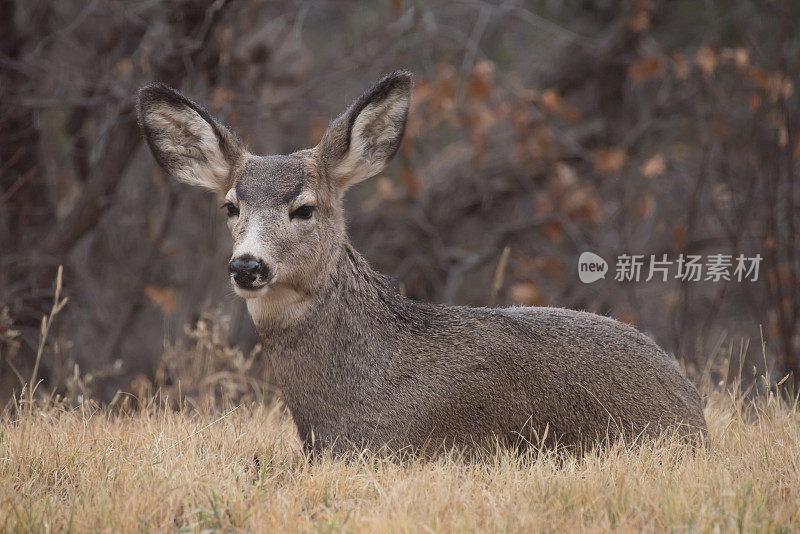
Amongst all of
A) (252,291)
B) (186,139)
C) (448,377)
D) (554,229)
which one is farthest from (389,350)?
(554,229)

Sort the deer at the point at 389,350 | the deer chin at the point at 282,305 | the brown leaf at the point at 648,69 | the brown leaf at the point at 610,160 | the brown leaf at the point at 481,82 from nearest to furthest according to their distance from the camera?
the deer at the point at 389,350 → the deer chin at the point at 282,305 → the brown leaf at the point at 481,82 → the brown leaf at the point at 648,69 → the brown leaf at the point at 610,160

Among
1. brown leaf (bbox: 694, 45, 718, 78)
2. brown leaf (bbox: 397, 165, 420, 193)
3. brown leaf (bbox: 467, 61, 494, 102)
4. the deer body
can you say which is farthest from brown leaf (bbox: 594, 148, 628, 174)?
the deer body

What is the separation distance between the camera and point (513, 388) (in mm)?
4371

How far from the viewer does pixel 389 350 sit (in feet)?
14.3

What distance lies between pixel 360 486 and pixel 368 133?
1922mm

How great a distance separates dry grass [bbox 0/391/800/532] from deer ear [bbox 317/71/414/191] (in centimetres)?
141

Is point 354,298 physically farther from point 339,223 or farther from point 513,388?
point 513,388

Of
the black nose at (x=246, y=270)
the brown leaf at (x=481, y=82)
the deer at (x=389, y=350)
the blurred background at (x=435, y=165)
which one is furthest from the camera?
the brown leaf at (x=481, y=82)

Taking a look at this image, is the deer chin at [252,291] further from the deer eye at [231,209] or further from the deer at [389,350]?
the deer eye at [231,209]

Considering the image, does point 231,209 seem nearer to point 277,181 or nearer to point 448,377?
point 277,181

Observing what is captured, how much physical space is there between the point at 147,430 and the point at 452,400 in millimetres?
1492

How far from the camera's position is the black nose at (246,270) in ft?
13.2

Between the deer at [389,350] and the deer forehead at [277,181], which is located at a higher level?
the deer forehead at [277,181]

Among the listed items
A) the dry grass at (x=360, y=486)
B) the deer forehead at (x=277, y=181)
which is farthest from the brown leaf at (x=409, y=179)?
the dry grass at (x=360, y=486)
